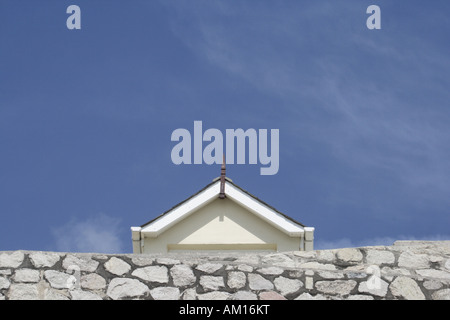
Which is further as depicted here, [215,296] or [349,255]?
[349,255]

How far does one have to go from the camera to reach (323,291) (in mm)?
9672

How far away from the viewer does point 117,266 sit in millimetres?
9805

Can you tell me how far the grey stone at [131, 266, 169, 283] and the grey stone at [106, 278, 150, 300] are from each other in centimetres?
10

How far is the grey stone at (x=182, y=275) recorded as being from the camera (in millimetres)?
9711

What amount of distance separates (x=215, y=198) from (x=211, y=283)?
4116 millimetres

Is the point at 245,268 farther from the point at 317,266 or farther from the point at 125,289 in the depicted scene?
the point at 125,289

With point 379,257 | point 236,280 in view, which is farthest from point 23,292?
point 379,257

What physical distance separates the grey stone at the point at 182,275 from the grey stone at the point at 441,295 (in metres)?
2.89

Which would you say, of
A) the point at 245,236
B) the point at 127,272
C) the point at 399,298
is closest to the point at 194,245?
the point at 245,236

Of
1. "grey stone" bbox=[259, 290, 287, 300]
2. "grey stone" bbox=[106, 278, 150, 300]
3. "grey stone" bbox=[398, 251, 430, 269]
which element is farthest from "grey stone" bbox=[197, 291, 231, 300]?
"grey stone" bbox=[398, 251, 430, 269]

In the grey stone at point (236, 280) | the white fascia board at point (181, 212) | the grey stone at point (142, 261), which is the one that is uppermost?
the white fascia board at point (181, 212)

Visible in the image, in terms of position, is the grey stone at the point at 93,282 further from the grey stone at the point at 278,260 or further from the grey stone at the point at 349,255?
the grey stone at the point at 349,255

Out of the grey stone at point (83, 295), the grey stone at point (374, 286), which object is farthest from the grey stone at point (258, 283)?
the grey stone at point (83, 295)
